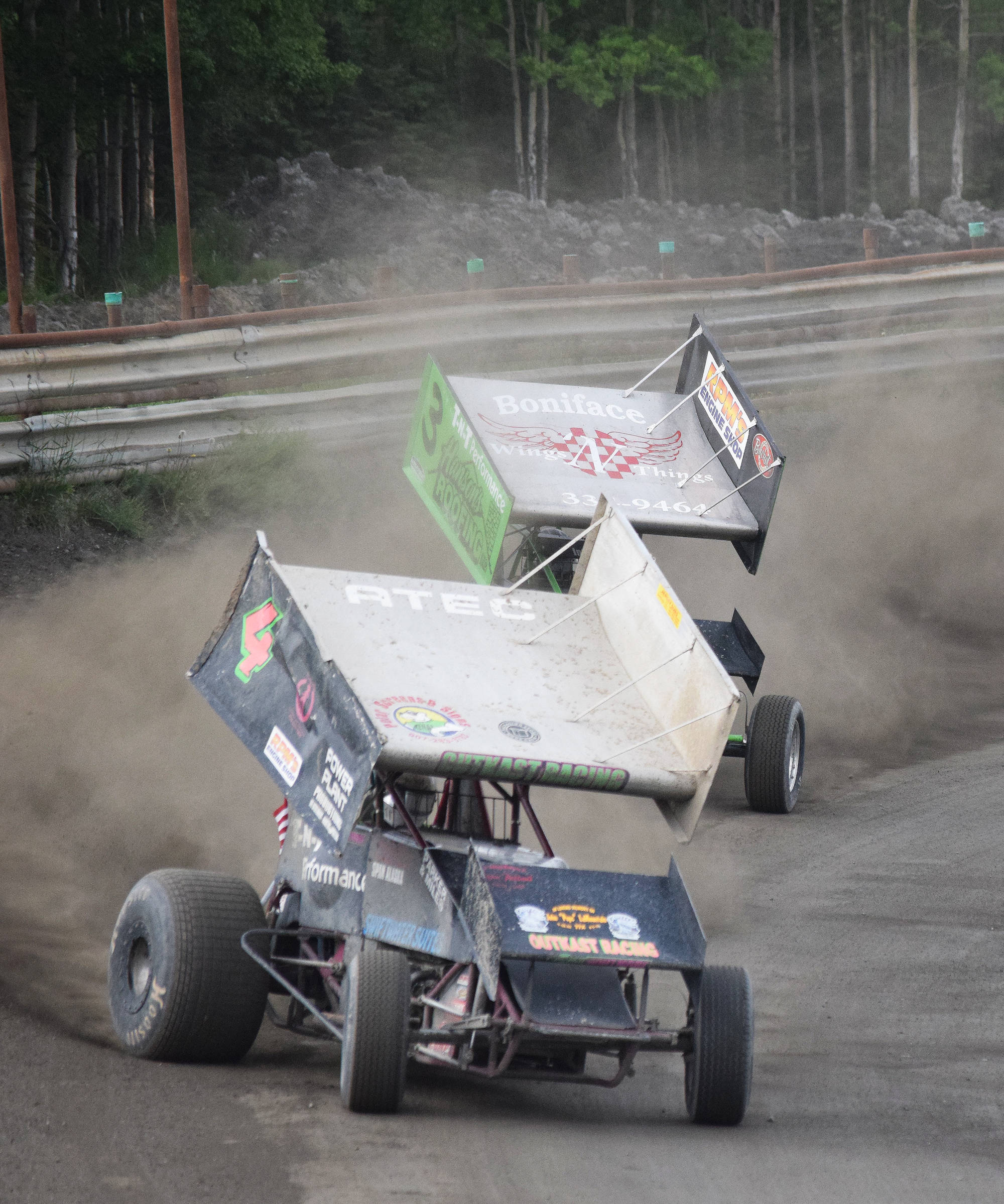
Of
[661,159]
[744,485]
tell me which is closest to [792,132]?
[661,159]

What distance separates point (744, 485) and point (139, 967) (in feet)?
16.4

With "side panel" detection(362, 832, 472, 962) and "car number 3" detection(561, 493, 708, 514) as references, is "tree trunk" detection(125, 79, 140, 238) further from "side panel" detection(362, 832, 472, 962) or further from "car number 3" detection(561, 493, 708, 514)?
"side panel" detection(362, 832, 472, 962)

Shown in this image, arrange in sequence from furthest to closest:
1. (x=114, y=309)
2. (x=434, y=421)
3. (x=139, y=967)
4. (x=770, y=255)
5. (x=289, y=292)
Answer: (x=770, y=255) < (x=289, y=292) < (x=114, y=309) < (x=434, y=421) < (x=139, y=967)

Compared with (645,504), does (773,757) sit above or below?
below

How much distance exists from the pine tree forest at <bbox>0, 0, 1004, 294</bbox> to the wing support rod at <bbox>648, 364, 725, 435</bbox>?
1261 cm

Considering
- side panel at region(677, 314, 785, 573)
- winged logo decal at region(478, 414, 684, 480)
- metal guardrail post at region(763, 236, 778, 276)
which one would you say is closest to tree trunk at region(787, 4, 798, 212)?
metal guardrail post at region(763, 236, 778, 276)

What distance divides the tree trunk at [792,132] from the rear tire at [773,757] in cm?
3172

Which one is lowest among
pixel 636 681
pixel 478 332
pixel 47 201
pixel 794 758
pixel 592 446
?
pixel 794 758

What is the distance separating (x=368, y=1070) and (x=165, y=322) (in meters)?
7.85

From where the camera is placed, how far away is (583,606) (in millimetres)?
6840

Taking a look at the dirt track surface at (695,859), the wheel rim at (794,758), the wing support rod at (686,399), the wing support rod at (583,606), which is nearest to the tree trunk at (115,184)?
the dirt track surface at (695,859)

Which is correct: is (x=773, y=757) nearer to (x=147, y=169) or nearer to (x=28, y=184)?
(x=28, y=184)

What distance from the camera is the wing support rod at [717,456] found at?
31.4 ft

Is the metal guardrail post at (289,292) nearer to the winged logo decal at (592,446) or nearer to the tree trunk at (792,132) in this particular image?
the winged logo decal at (592,446)
